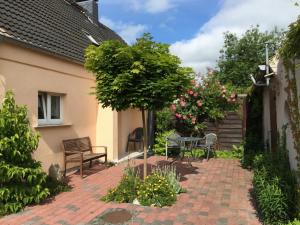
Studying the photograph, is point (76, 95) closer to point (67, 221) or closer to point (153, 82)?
point (153, 82)

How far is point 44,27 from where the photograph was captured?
31.0 feet

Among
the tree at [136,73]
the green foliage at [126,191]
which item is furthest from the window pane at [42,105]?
the green foliage at [126,191]

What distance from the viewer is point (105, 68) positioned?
6.68 m

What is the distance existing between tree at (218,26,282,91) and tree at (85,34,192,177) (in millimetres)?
26648

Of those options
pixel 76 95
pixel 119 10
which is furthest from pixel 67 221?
pixel 119 10

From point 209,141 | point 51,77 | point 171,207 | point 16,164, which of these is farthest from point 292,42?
point 209,141

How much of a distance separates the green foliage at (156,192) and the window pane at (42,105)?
3.71 m

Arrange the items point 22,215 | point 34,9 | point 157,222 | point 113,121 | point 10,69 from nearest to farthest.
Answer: point 157,222, point 22,215, point 10,69, point 34,9, point 113,121

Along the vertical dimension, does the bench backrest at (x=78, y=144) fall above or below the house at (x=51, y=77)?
below

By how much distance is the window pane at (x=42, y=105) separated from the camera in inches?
337

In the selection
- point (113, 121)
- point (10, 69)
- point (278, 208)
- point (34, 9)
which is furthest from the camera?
point (113, 121)

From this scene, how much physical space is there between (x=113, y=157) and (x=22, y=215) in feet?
17.9

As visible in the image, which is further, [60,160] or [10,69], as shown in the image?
[60,160]

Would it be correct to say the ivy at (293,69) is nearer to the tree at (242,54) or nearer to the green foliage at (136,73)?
the green foliage at (136,73)
